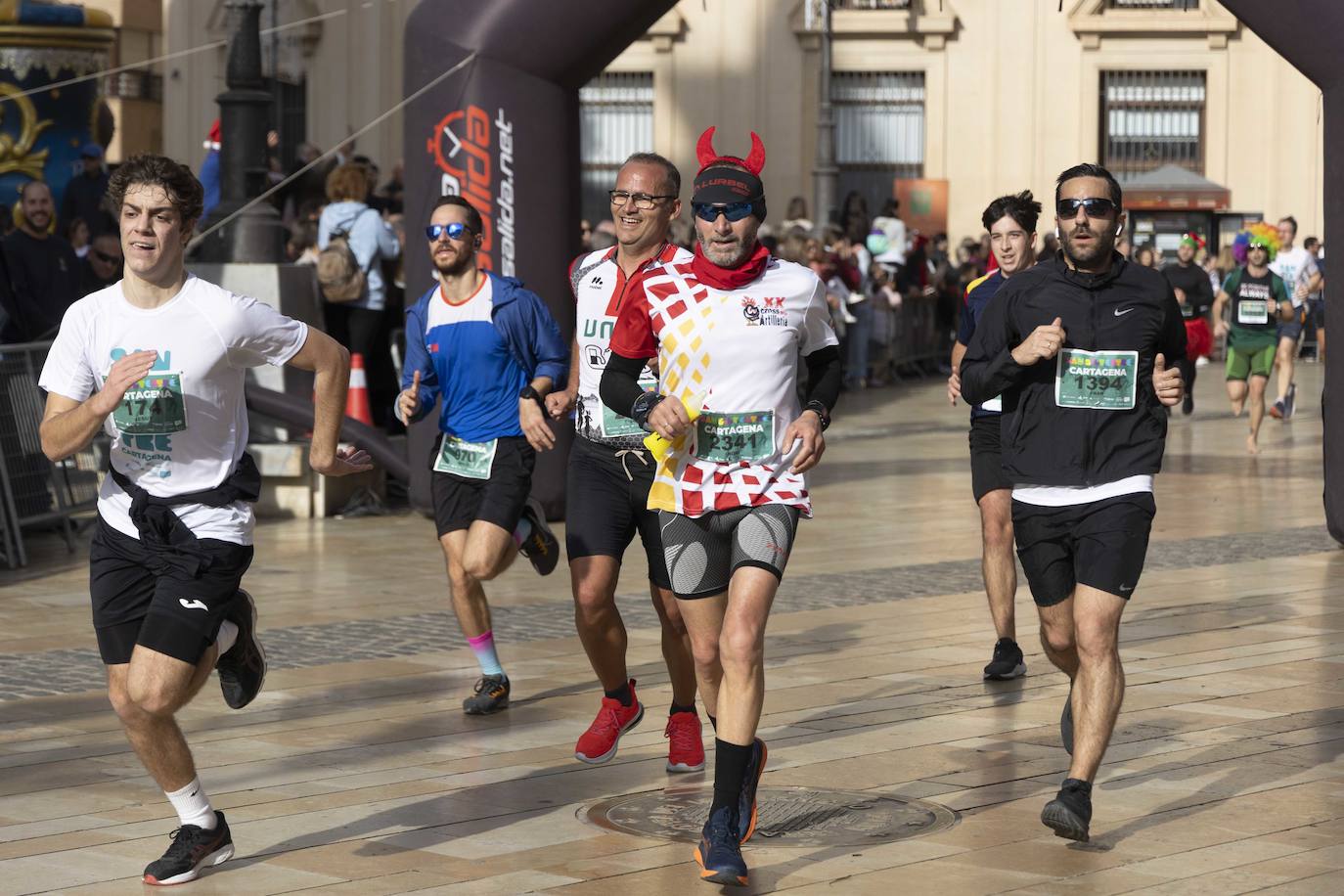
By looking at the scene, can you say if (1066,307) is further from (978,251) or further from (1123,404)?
(978,251)

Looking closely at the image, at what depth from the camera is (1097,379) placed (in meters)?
6.59

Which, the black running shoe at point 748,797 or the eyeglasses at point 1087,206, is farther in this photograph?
the eyeglasses at point 1087,206

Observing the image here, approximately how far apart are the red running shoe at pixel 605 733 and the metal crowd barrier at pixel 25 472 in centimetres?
574

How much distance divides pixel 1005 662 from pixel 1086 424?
→ 2548 millimetres

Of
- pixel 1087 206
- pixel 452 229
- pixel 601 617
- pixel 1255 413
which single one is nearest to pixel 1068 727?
pixel 1087 206

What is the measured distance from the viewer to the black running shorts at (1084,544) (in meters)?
6.49

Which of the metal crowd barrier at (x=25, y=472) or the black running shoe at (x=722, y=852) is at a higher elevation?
the metal crowd barrier at (x=25, y=472)

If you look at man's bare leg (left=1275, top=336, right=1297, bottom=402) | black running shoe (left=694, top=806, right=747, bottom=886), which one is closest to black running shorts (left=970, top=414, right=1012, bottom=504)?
black running shoe (left=694, top=806, right=747, bottom=886)

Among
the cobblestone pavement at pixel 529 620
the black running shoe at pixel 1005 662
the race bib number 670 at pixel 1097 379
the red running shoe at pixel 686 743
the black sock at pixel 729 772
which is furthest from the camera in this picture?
the cobblestone pavement at pixel 529 620

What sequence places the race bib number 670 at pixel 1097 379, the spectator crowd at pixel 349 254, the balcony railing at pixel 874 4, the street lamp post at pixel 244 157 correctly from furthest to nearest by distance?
1. the balcony railing at pixel 874 4
2. the street lamp post at pixel 244 157
3. the spectator crowd at pixel 349 254
4. the race bib number 670 at pixel 1097 379

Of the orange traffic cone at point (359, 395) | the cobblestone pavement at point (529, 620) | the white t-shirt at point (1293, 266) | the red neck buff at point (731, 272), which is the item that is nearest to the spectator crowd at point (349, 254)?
the orange traffic cone at point (359, 395)

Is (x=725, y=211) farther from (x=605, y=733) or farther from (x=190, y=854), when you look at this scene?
(x=190, y=854)

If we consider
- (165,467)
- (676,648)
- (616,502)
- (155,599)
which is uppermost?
(165,467)

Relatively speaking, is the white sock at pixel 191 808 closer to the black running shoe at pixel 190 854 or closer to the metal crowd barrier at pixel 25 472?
the black running shoe at pixel 190 854
